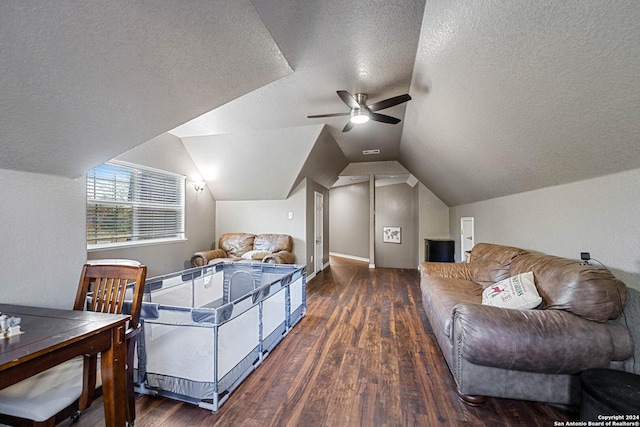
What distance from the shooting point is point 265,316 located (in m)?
2.48

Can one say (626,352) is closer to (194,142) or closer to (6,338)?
(6,338)

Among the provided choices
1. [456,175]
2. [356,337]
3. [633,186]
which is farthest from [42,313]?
[456,175]

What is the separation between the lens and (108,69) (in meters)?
1.50

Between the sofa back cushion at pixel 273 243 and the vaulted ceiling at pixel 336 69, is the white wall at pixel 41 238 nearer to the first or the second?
the vaulted ceiling at pixel 336 69

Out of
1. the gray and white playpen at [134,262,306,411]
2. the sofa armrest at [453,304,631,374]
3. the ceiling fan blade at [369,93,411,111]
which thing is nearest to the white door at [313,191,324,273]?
the ceiling fan blade at [369,93,411,111]

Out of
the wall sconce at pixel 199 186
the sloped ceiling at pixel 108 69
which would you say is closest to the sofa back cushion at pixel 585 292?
the sloped ceiling at pixel 108 69

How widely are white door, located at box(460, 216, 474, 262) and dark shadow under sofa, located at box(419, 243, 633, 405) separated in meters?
3.17

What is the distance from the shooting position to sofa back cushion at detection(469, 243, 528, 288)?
2.75 meters

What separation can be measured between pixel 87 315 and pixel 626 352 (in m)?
3.10

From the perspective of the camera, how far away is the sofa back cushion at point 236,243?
5.28 m

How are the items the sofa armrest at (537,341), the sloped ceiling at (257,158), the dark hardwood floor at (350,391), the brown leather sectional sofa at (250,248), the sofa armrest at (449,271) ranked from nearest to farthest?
1. the sofa armrest at (537,341)
2. the dark hardwood floor at (350,391)
3. the sofa armrest at (449,271)
4. the sloped ceiling at (257,158)
5. the brown leather sectional sofa at (250,248)

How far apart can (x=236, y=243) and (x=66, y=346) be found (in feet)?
14.1

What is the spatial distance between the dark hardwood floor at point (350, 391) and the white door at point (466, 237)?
2383 mm

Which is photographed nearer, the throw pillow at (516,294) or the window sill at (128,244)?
the throw pillow at (516,294)
